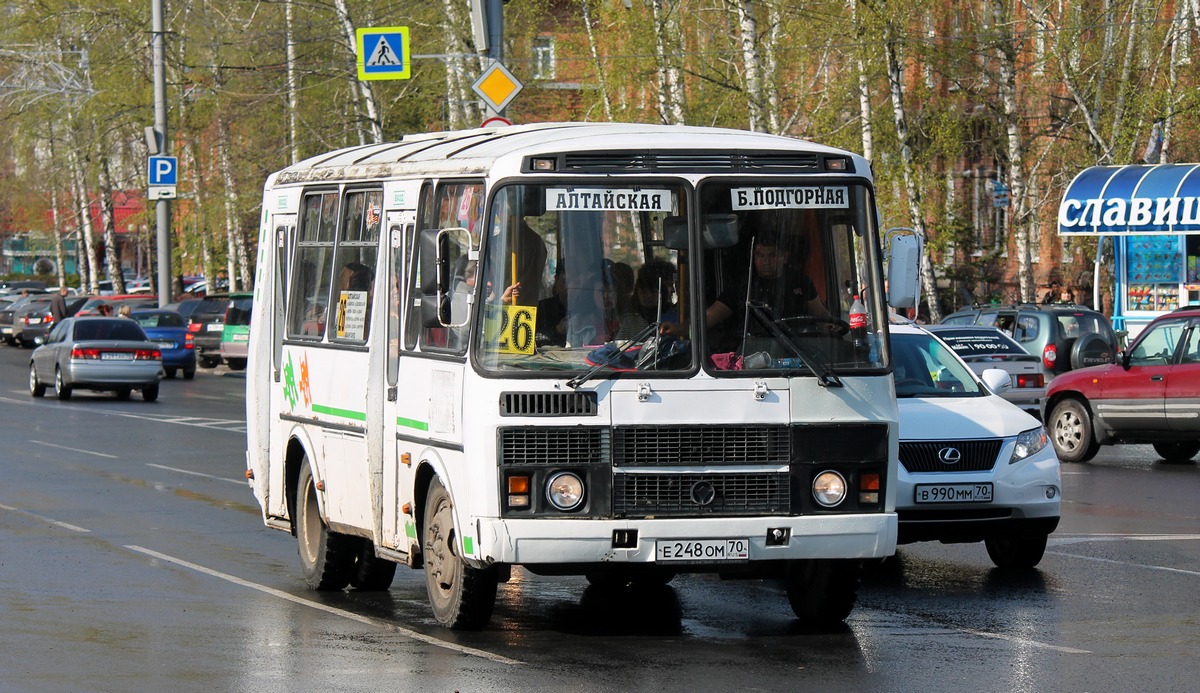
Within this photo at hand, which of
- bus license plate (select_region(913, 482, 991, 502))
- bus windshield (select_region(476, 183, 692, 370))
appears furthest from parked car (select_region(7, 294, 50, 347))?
bus windshield (select_region(476, 183, 692, 370))

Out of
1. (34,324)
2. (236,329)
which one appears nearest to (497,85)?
(236,329)

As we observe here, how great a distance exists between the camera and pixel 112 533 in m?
14.6

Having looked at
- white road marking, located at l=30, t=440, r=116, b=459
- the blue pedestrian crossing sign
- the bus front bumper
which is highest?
the blue pedestrian crossing sign

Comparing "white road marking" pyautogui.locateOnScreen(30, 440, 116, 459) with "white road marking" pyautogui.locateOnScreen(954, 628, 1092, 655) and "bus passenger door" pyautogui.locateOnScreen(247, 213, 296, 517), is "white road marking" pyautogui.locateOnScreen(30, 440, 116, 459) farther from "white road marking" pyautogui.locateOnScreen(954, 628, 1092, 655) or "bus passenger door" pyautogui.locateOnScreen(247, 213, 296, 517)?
"white road marking" pyautogui.locateOnScreen(954, 628, 1092, 655)

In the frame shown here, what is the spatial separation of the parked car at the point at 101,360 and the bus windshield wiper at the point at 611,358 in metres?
25.2

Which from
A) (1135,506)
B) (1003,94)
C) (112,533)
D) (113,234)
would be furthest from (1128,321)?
(113,234)

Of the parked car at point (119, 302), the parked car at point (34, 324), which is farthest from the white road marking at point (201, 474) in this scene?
the parked car at point (34, 324)

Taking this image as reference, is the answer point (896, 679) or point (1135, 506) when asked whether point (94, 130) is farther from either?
point (896, 679)

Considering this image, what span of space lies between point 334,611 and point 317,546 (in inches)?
40.3

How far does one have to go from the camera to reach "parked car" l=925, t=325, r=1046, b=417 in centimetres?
2383

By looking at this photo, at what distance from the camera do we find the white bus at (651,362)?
9109 mm

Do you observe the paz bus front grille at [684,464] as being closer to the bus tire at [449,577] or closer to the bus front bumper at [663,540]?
the bus front bumper at [663,540]

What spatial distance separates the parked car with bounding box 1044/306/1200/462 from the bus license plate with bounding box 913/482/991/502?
27.7 feet

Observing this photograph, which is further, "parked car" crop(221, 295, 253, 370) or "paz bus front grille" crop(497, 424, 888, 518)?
"parked car" crop(221, 295, 253, 370)
